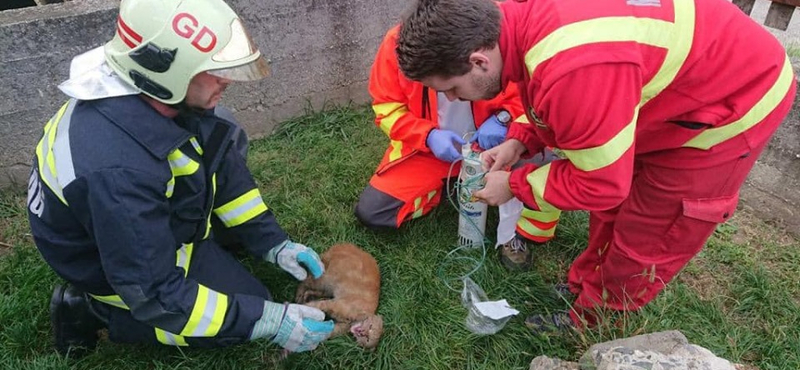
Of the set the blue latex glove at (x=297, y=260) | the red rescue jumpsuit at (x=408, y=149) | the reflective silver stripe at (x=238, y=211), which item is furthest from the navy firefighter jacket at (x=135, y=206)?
the red rescue jumpsuit at (x=408, y=149)

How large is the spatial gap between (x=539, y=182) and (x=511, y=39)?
567mm

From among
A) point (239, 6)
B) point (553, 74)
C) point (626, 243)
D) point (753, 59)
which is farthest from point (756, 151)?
point (239, 6)

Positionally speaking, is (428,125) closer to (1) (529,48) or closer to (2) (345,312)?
(2) (345,312)

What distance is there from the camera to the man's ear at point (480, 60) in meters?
1.86

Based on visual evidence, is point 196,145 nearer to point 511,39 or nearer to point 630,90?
point 511,39

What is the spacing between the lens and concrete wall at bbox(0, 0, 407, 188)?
322 centimetres

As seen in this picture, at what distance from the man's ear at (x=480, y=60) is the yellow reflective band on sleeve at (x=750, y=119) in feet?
2.73

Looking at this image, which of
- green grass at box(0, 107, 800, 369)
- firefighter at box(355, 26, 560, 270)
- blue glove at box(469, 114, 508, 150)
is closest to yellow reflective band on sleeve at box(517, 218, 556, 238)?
firefighter at box(355, 26, 560, 270)

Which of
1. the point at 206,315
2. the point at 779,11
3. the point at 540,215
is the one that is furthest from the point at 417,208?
the point at 779,11

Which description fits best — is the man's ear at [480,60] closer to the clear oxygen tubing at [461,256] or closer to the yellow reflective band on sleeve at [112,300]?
the clear oxygen tubing at [461,256]

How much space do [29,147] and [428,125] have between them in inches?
96.4

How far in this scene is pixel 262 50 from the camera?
12.5 feet

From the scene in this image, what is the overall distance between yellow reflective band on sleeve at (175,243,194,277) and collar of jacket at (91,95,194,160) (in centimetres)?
66

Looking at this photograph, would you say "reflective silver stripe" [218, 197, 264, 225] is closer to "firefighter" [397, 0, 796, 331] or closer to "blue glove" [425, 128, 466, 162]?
"blue glove" [425, 128, 466, 162]
